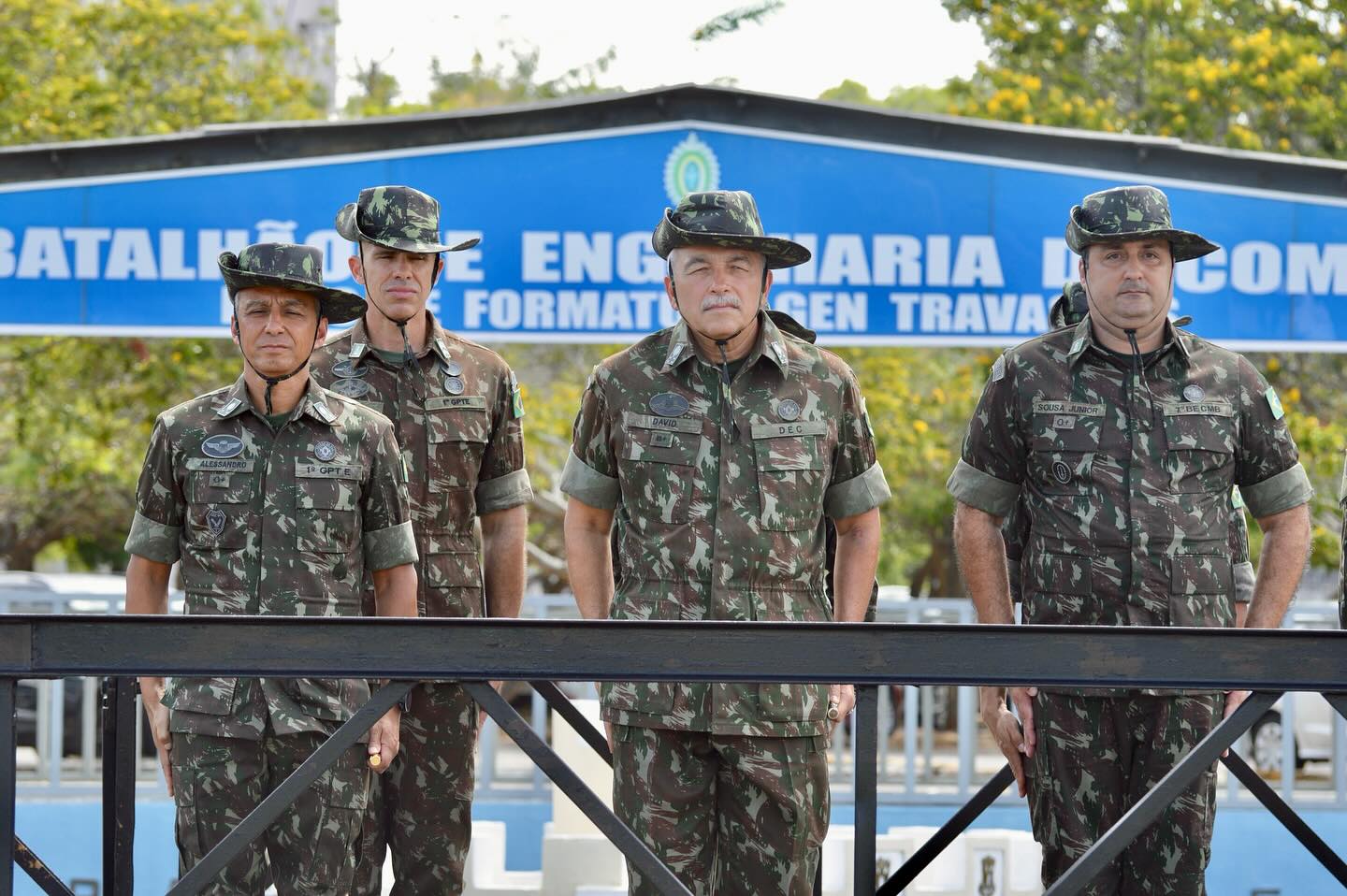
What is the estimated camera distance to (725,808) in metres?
3.80

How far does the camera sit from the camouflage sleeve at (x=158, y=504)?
3979 millimetres

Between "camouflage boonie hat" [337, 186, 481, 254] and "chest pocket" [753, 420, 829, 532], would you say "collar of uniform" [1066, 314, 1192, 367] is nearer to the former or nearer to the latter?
"chest pocket" [753, 420, 829, 532]

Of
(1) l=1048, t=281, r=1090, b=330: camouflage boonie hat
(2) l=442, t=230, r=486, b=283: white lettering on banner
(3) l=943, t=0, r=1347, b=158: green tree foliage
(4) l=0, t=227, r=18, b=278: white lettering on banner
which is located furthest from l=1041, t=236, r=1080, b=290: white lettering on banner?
(3) l=943, t=0, r=1347, b=158: green tree foliage

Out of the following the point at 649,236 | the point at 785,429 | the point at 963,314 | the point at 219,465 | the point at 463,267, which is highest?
the point at 649,236

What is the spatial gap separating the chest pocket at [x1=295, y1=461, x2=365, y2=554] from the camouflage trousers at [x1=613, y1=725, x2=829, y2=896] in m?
0.86

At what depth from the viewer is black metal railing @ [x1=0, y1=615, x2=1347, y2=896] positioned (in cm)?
308

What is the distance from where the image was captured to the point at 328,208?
28.4ft

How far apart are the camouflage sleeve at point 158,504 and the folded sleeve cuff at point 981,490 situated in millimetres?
1913

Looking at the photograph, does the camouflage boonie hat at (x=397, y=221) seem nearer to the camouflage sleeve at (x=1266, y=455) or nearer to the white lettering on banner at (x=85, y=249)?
the camouflage sleeve at (x=1266, y=455)

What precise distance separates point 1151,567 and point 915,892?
3.42 meters

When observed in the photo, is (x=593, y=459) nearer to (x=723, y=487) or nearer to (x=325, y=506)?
(x=723, y=487)

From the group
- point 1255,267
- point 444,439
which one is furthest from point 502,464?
point 1255,267

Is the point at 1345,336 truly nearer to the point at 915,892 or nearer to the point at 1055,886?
the point at 915,892

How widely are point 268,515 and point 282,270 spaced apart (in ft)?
2.01
